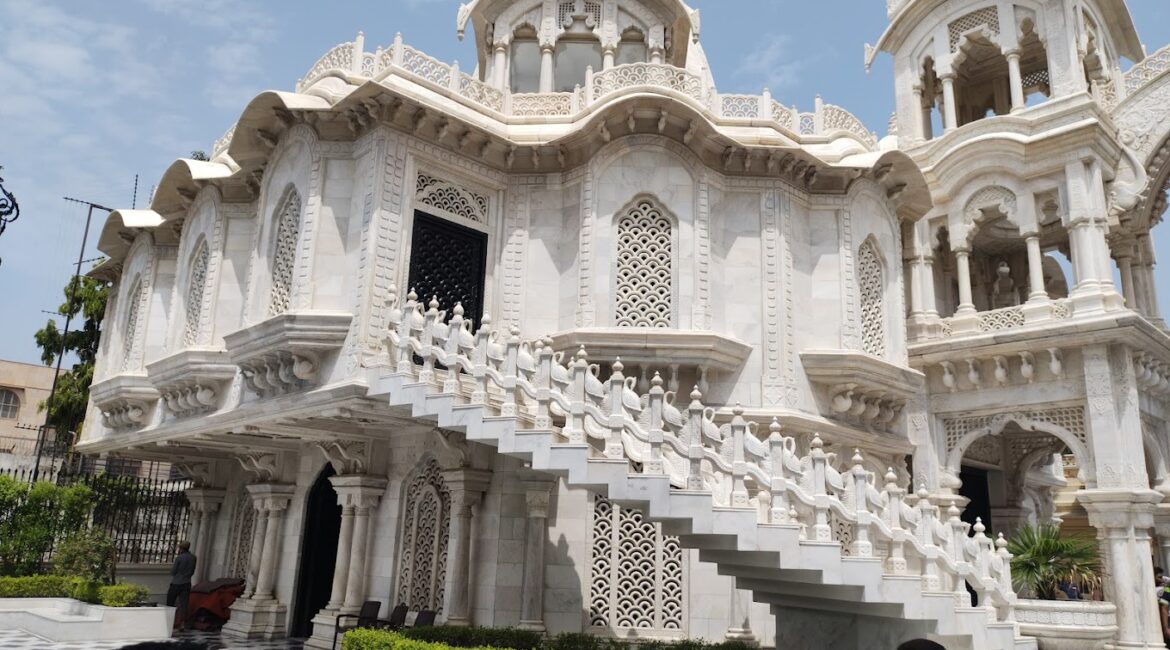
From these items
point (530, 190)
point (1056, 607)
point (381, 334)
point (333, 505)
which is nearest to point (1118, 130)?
point (1056, 607)

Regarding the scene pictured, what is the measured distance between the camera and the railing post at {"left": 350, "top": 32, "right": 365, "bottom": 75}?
1312 cm

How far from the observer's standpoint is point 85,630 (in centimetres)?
1380

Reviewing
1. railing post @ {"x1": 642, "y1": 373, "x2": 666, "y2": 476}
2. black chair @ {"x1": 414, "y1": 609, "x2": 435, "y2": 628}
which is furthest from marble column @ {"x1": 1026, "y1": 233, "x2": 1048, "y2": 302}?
black chair @ {"x1": 414, "y1": 609, "x2": 435, "y2": 628}

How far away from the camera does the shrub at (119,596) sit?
14383 mm

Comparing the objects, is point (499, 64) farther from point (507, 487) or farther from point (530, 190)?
point (507, 487)

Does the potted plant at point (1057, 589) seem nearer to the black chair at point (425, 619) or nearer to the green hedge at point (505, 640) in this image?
the green hedge at point (505, 640)

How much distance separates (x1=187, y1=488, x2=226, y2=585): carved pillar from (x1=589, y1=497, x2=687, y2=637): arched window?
9.65 m

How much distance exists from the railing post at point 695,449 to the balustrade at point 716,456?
11 mm

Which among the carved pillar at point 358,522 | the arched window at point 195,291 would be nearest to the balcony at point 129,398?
the arched window at point 195,291

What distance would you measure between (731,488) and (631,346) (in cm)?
385

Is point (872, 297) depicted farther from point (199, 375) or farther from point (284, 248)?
point (199, 375)

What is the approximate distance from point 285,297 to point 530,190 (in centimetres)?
414

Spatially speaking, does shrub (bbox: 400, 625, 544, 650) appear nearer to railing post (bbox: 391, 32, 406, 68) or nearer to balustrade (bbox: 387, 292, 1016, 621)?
balustrade (bbox: 387, 292, 1016, 621)

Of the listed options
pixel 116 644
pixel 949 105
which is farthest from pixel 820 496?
pixel 949 105
